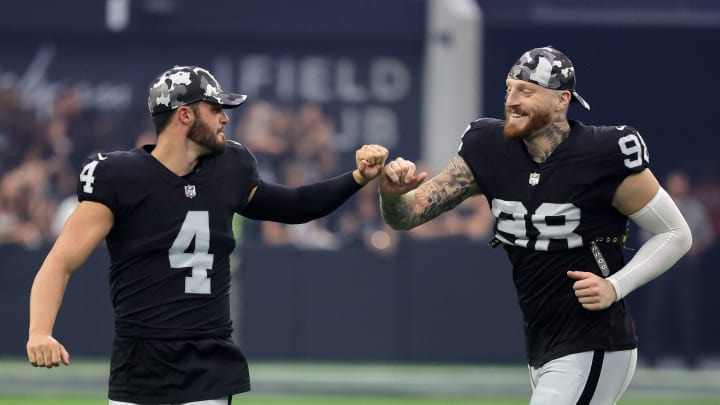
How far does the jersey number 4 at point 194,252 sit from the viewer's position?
653 cm

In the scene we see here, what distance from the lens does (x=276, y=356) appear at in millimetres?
16219

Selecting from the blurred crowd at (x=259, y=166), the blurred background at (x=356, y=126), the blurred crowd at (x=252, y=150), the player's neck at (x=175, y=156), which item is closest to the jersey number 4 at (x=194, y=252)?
the player's neck at (x=175, y=156)

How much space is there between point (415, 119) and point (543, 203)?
13463mm

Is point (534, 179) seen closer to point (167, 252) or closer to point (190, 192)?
point (190, 192)

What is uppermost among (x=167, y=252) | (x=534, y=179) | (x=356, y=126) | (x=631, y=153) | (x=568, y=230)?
(x=356, y=126)

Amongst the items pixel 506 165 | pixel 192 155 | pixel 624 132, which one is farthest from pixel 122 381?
pixel 624 132

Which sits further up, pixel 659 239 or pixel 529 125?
pixel 529 125

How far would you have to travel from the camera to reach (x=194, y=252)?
258 inches

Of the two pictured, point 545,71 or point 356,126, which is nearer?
point 545,71

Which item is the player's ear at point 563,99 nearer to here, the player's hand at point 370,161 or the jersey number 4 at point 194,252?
the player's hand at point 370,161

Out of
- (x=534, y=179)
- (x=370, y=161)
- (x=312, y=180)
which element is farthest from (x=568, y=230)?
(x=312, y=180)

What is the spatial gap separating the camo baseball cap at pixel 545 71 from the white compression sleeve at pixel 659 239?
550 mm

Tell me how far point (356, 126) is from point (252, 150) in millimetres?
2929

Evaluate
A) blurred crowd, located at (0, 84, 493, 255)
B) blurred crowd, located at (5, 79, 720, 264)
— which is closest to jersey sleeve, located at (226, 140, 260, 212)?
blurred crowd, located at (5, 79, 720, 264)
